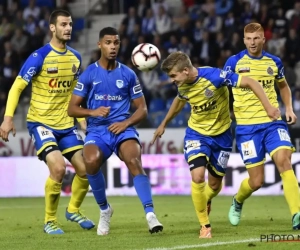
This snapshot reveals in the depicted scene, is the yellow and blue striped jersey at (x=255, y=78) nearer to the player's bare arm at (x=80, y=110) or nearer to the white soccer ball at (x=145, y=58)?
the white soccer ball at (x=145, y=58)

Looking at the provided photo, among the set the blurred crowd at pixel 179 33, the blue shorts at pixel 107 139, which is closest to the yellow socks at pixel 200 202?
the blue shorts at pixel 107 139

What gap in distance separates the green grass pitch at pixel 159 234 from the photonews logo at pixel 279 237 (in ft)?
0.32

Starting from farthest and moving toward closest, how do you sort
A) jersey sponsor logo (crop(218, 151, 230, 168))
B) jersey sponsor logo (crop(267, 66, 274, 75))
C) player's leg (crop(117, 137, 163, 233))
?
1. jersey sponsor logo (crop(267, 66, 274, 75))
2. jersey sponsor logo (crop(218, 151, 230, 168))
3. player's leg (crop(117, 137, 163, 233))

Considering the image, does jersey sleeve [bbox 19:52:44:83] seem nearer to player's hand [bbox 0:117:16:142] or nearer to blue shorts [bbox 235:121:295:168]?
player's hand [bbox 0:117:16:142]

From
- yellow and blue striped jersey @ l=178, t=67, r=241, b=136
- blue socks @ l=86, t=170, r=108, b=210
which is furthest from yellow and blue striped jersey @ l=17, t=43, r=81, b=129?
yellow and blue striped jersey @ l=178, t=67, r=241, b=136

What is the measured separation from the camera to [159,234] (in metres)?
9.05

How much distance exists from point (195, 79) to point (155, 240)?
182 centimetres

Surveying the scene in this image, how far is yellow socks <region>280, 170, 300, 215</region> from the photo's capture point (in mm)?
9289

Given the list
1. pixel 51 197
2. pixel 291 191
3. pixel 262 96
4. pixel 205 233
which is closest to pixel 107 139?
pixel 51 197

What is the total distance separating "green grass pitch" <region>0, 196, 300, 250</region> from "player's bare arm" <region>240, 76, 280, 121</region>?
4.05 ft

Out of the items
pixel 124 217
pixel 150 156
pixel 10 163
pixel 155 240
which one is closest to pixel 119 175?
pixel 150 156

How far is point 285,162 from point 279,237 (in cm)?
119

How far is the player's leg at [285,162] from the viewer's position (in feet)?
30.5

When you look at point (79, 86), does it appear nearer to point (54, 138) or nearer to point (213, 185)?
point (54, 138)
